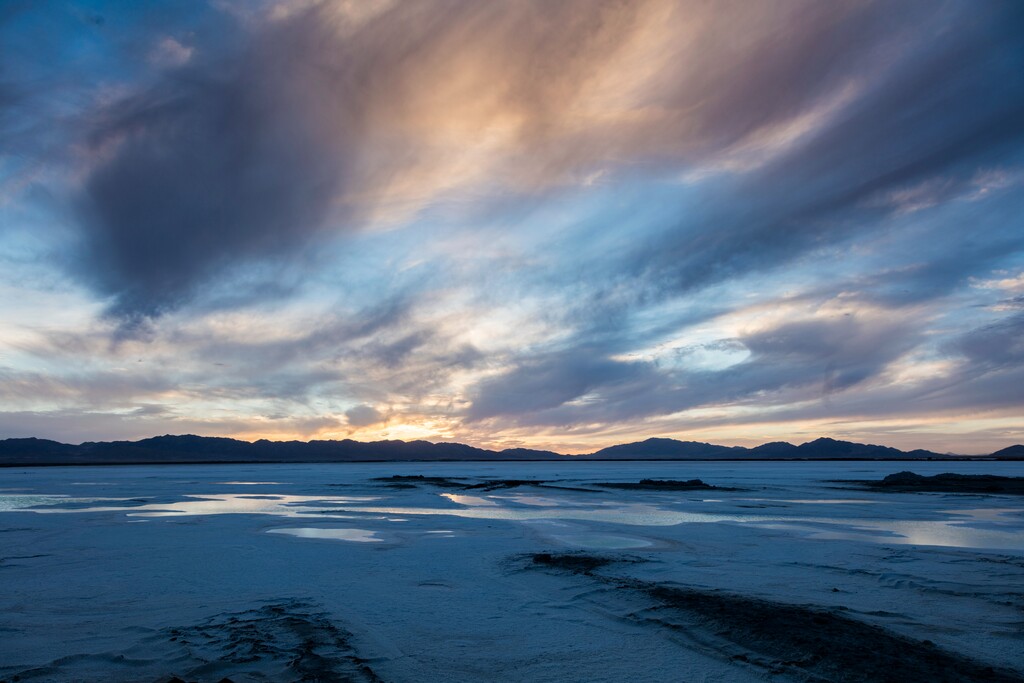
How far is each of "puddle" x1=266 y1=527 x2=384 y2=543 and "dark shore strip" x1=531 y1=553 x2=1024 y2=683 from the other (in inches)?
327

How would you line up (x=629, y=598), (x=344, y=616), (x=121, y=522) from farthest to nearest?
1. (x=121, y=522)
2. (x=629, y=598)
3. (x=344, y=616)

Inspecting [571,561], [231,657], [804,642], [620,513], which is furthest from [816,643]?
[620,513]

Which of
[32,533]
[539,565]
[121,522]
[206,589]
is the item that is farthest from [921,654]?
[121,522]

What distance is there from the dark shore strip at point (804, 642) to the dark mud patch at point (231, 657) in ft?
12.6

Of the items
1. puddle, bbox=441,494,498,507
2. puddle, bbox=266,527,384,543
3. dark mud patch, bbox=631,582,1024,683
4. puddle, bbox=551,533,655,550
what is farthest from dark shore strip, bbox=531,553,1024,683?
puddle, bbox=441,494,498,507

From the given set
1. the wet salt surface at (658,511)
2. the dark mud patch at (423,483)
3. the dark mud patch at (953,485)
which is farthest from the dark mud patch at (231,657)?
the dark mud patch at (953,485)

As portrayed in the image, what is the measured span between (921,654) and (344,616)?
21.9ft

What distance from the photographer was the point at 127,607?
27.6 ft

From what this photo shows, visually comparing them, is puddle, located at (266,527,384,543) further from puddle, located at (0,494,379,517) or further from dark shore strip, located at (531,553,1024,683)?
dark shore strip, located at (531,553,1024,683)

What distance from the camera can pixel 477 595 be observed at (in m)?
9.24

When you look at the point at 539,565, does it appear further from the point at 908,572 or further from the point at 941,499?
the point at 941,499

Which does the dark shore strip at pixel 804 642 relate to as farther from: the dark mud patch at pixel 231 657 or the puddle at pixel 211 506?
the puddle at pixel 211 506

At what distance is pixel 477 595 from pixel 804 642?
4565mm

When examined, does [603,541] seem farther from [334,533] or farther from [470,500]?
[470,500]
